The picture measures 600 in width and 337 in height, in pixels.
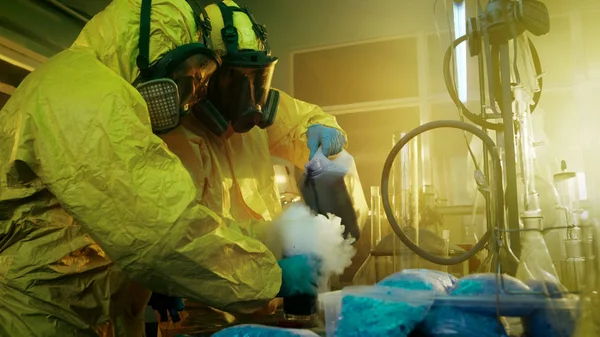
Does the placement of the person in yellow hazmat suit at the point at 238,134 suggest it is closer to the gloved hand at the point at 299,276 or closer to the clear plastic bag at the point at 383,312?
the gloved hand at the point at 299,276

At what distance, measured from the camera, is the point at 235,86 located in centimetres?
160

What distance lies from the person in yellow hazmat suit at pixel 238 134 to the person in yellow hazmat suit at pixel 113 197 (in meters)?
0.16

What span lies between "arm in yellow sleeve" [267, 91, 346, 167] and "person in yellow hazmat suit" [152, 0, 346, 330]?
0.08 meters

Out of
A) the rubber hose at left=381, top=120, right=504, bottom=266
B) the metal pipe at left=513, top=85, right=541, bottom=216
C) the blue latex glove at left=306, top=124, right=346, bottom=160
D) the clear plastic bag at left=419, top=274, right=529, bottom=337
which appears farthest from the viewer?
the blue latex glove at left=306, top=124, right=346, bottom=160

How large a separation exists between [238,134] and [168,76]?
1.88 ft

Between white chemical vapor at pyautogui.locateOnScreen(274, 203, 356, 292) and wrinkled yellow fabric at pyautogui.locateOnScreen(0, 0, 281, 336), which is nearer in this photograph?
wrinkled yellow fabric at pyautogui.locateOnScreen(0, 0, 281, 336)

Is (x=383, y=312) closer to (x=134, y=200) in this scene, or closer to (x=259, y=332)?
(x=259, y=332)

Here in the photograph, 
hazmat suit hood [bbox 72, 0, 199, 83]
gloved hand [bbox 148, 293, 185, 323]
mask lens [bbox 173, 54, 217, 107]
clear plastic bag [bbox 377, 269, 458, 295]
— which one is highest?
hazmat suit hood [bbox 72, 0, 199, 83]

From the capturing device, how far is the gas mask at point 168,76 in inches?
50.9

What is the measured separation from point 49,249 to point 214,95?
0.66m

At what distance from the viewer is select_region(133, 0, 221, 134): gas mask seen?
1292 mm

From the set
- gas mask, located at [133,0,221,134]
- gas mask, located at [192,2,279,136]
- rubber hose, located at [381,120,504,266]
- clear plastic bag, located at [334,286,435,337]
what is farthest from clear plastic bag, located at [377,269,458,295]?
gas mask, located at [192,2,279,136]

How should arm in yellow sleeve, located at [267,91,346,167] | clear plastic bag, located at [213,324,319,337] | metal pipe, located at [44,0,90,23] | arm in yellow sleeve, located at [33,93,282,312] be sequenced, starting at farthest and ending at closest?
metal pipe, located at [44,0,90,23], arm in yellow sleeve, located at [267,91,346,167], arm in yellow sleeve, located at [33,93,282,312], clear plastic bag, located at [213,324,319,337]

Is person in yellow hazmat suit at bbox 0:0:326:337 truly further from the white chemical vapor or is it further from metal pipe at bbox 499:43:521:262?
metal pipe at bbox 499:43:521:262
